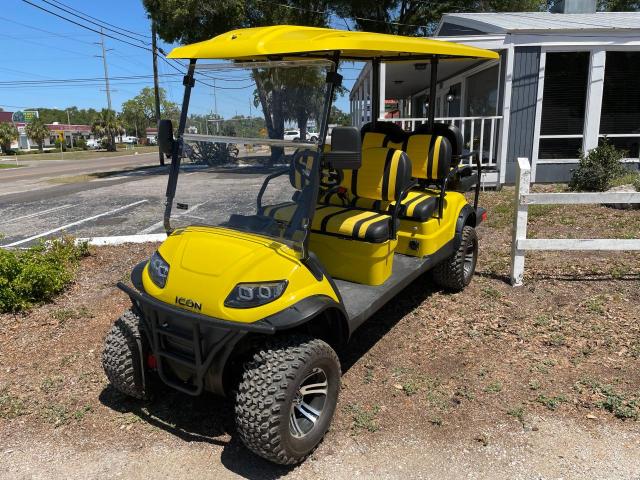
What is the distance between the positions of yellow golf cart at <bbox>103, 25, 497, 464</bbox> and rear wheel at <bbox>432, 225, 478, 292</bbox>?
0.85 meters

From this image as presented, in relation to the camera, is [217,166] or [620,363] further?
[620,363]

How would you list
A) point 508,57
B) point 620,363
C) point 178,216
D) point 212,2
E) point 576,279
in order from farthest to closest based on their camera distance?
point 212,2
point 508,57
point 576,279
point 620,363
point 178,216

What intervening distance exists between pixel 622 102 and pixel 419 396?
387 inches

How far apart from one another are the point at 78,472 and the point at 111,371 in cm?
52

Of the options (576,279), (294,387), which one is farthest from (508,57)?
(294,387)

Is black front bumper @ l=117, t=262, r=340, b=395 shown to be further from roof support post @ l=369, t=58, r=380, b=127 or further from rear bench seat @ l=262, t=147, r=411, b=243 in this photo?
roof support post @ l=369, t=58, r=380, b=127

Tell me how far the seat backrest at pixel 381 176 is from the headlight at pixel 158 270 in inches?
68.7

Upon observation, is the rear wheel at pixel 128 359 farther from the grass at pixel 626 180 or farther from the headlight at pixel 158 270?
the grass at pixel 626 180

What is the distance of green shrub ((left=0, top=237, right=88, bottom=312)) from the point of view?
4.29 meters

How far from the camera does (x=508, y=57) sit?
380 inches

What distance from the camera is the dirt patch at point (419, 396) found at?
2.63m

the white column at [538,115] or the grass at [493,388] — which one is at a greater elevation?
the white column at [538,115]

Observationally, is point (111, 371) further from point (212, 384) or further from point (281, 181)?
point (281, 181)

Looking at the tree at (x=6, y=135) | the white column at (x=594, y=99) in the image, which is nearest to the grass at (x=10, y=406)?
the white column at (x=594, y=99)
